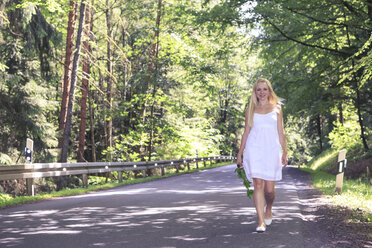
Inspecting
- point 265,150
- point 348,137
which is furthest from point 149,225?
point 348,137

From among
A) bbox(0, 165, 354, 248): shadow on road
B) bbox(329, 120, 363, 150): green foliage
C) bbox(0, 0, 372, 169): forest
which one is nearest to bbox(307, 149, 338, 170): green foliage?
bbox(329, 120, 363, 150): green foliage

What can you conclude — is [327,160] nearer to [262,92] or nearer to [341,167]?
[341,167]

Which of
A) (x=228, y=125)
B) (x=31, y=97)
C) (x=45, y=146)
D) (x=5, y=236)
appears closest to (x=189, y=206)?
(x=5, y=236)

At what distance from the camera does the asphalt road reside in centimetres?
530

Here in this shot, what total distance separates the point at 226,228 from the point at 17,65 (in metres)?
13.9

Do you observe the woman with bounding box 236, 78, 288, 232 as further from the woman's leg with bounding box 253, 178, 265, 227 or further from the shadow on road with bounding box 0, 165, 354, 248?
the shadow on road with bounding box 0, 165, 354, 248

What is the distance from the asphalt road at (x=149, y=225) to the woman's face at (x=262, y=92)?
191cm

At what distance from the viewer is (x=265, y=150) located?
5918 mm

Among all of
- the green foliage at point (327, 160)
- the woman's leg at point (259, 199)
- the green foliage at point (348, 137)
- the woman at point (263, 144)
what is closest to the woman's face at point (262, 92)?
the woman at point (263, 144)

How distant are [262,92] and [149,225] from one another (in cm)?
261

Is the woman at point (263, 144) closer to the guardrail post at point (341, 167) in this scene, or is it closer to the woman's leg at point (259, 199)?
the woman's leg at point (259, 199)

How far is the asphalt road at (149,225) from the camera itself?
5.30 m

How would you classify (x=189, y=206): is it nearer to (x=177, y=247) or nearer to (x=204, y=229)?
(x=204, y=229)

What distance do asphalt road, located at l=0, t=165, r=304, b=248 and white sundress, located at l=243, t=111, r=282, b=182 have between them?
2.76ft
